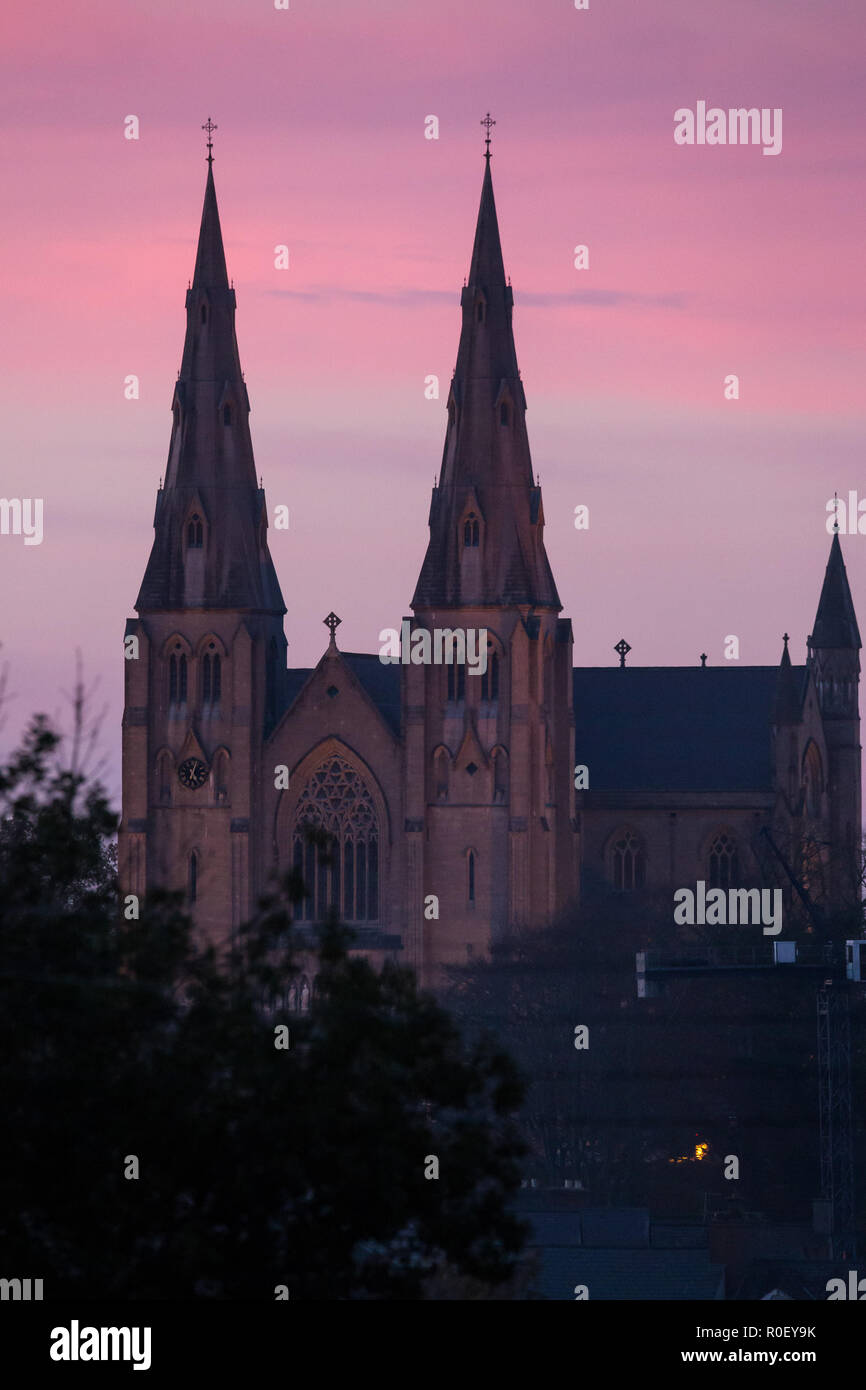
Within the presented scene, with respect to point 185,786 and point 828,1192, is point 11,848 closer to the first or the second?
point 828,1192

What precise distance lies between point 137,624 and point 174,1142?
86.9 metres

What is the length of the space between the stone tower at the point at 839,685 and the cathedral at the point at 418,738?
7.01m

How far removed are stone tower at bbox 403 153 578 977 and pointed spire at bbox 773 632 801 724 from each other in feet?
37.8

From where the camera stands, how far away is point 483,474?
380 feet

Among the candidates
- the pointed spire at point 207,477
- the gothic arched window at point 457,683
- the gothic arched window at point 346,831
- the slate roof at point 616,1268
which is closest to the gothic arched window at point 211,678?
the pointed spire at point 207,477

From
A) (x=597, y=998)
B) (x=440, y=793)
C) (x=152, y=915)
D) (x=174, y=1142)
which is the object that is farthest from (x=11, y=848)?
(x=440, y=793)

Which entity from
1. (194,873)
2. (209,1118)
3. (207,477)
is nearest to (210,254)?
(207,477)

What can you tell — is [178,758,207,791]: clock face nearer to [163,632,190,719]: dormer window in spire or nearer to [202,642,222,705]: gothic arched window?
[163,632,190,719]: dormer window in spire

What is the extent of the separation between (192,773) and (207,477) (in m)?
10.9

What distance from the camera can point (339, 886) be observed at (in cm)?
11850

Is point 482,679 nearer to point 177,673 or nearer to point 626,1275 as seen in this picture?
point 177,673

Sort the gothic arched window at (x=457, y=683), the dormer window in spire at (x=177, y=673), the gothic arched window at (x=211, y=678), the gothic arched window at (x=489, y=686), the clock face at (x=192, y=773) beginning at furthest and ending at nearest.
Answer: the dormer window in spire at (x=177, y=673) < the clock face at (x=192, y=773) < the gothic arched window at (x=211, y=678) < the gothic arched window at (x=457, y=683) < the gothic arched window at (x=489, y=686)

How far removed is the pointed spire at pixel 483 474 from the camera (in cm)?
11588

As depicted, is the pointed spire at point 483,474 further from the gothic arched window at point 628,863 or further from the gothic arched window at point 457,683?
the gothic arched window at point 628,863
